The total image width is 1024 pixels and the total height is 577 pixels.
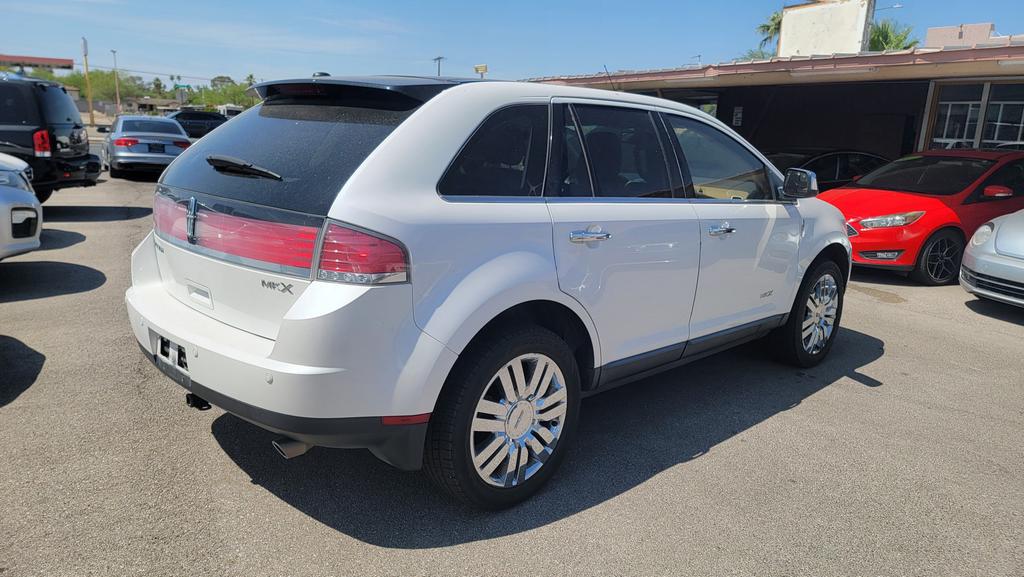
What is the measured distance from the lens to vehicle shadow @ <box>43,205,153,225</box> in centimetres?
1034

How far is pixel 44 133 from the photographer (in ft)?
31.7

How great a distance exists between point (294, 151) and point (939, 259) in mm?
7944

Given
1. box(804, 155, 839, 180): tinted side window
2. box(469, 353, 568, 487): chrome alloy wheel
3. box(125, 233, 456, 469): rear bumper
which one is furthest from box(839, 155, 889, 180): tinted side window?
box(125, 233, 456, 469): rear bumper

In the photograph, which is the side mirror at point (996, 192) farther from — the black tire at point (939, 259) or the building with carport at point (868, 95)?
the building with carport at point (868, 95)

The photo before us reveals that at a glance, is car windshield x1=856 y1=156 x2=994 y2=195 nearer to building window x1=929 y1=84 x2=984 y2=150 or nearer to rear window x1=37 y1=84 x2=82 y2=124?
building window x1=929 y1=84 x2=984 y2=150

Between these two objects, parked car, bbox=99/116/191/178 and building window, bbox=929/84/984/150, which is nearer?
building window, bbox=929/84/984/150

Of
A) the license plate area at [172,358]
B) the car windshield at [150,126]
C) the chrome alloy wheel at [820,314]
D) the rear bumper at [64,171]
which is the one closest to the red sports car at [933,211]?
the chrome alloy wheel at [820,314]

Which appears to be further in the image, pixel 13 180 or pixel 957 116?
pixel 957 116

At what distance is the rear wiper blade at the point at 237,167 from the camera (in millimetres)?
2707

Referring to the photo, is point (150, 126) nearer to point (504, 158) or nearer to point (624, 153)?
point (624, 153)

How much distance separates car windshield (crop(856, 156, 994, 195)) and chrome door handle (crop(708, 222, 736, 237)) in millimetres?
5981

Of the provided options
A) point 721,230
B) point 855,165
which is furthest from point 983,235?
point 855,165

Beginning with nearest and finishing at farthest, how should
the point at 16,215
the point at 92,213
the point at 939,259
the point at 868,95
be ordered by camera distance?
the point at 16,215, the point at 939,259, the point at 92,213, the point at 868,95

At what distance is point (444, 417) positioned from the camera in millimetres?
2709
